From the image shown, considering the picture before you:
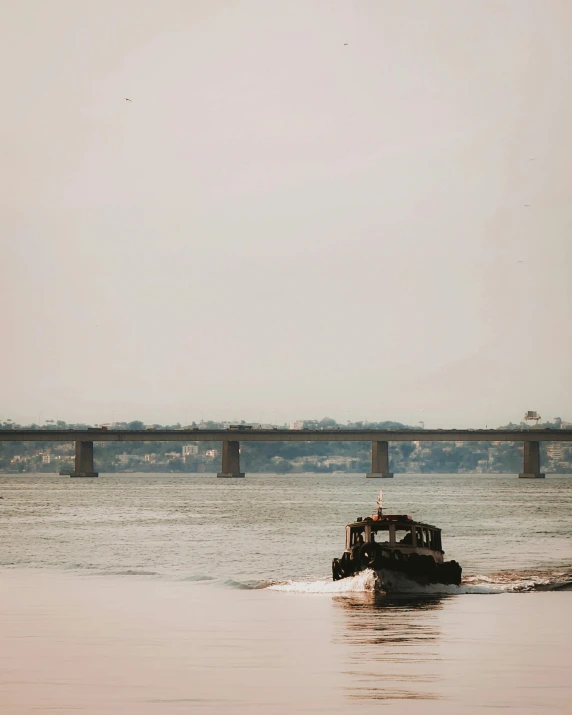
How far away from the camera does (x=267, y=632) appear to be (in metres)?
40.6

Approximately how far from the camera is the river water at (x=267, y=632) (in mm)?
28516

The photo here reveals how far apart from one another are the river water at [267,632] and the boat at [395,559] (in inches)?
28.6

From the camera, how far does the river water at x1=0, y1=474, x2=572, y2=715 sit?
93.6ft

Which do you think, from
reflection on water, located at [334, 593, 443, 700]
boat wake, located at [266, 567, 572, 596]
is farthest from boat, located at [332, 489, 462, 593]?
reflection on water, located at [334, 593, 443, 700]

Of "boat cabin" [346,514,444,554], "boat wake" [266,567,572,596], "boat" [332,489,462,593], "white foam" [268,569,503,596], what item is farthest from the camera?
"boat cabin" [346,514,444,554]

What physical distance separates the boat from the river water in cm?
73

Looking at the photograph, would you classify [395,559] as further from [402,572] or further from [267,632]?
[267,632]

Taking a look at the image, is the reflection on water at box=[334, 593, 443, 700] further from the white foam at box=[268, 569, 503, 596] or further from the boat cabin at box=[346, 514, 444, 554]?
the boat cabin at box=[346, 514, 444, 554]

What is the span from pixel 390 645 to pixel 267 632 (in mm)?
4958

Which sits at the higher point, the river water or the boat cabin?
the boat cabin

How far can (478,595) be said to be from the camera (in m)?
55.5

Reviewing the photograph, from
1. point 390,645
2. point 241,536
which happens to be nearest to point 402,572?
point 390,645

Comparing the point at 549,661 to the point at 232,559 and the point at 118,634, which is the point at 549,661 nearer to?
the point at 118,634

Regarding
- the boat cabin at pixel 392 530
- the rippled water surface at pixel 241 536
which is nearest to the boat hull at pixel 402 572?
the boat cabin at pixel 392 530
